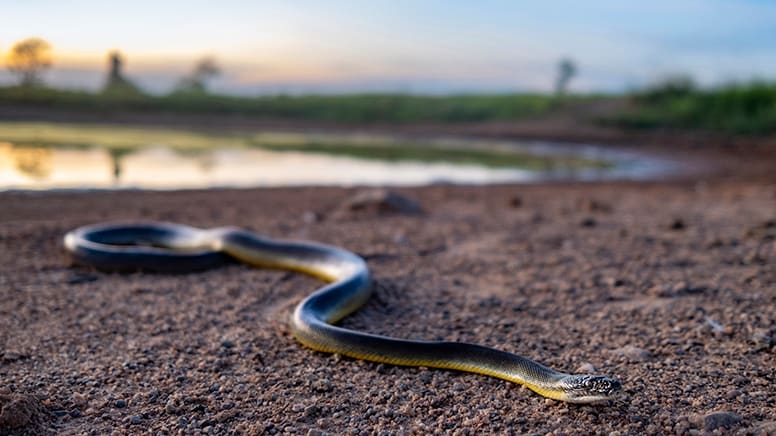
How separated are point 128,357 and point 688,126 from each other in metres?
26.7

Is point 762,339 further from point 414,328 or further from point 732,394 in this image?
point 414,328

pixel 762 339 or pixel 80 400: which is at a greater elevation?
pixel 762 339

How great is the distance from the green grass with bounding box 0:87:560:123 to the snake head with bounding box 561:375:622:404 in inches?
1191

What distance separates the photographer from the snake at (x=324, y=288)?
3.38 m

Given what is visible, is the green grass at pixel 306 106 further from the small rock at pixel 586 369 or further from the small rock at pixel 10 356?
the small rock at pixel 586 369

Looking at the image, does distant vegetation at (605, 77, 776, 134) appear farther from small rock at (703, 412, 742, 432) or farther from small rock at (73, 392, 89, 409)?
small rock at (73, 392, 89, 409)

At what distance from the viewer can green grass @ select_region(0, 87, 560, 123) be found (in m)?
30.5

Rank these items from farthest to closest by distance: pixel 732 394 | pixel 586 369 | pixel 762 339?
pixel 762 339 → pixel 586 369 → pixel 732 394

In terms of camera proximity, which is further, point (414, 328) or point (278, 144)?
point (278, 144)

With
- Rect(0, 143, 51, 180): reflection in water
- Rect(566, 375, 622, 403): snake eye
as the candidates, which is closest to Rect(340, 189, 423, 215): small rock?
Rect(566, 375, 622, 403): snake eye

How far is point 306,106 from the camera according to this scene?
37.1 m

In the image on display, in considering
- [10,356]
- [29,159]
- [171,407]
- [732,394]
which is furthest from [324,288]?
[29,159]

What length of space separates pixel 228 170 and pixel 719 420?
1208 cm

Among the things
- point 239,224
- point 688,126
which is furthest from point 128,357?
point 688,126
